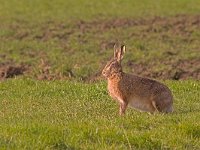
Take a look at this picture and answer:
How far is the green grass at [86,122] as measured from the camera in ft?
28.6

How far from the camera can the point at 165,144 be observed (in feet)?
29.0

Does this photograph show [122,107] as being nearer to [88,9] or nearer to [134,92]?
[134,92]

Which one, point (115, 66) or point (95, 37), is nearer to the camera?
point (115, 66)

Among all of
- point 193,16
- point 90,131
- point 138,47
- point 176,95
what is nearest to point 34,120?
point 90,131

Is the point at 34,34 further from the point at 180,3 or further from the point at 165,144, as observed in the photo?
the point at 165,144

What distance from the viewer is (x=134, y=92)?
10.8 m

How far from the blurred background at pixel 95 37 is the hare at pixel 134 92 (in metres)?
4.70

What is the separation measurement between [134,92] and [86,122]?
1386mm

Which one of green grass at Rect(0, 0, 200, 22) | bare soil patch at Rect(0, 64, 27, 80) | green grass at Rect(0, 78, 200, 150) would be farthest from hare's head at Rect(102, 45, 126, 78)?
green grass at Rect(0, 0, 200, 22)

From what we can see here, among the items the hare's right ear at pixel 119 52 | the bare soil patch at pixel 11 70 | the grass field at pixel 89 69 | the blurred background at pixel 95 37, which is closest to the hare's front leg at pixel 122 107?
the grass field at pixel 89 69

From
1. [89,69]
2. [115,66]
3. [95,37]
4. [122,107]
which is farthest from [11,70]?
[122,107]

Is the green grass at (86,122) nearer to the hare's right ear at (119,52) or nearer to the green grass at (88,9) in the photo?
the hare's right ear at (119,52)

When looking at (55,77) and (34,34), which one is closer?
(55,77)

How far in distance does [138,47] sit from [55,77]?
15.3 ft
